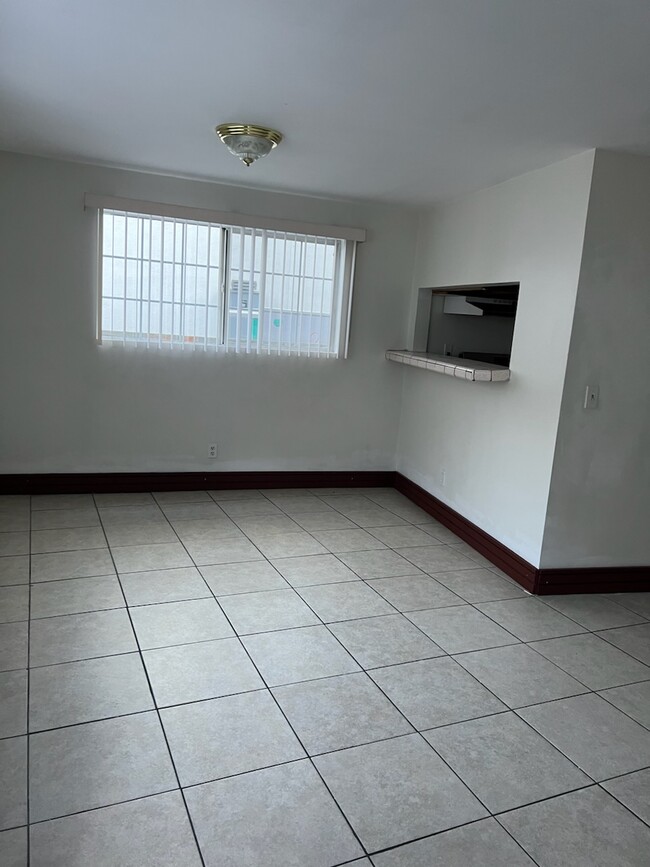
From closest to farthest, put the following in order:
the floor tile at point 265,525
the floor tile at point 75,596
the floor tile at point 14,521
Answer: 1. the floor tile at point 75,596
2. the floor tile at point 14,521
3. the floor tile at point 265,525

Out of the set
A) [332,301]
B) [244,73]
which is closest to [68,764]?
[244,73]

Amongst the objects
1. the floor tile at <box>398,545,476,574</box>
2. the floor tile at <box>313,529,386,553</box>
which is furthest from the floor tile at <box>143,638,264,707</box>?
the floor tile at <box>398,545,476,574</box>

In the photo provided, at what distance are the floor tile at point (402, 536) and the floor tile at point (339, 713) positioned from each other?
1.62 m

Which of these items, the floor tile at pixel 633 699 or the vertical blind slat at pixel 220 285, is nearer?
the floor tile at pixel 633 699

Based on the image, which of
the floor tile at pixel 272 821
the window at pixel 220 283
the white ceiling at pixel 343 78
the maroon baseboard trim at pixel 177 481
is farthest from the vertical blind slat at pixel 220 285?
the floor tile at pixel 272 821

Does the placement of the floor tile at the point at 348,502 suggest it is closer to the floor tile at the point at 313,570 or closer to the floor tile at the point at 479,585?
the floor tile at the point at 313,570

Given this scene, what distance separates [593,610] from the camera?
3258 millimetres

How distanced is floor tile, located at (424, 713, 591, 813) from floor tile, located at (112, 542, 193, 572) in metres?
1.77

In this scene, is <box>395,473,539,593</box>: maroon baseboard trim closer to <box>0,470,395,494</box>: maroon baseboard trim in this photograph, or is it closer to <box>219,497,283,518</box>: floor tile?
<box>0,470,395,494</box>: maroon baseboard trim

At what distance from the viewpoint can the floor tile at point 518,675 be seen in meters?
2.43

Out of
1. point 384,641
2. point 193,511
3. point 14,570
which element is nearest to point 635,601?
point 384,641

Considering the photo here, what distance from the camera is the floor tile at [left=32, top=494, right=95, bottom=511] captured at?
4.21 metres

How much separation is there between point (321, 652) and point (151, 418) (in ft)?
8.41

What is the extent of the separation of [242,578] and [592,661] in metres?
1.72
